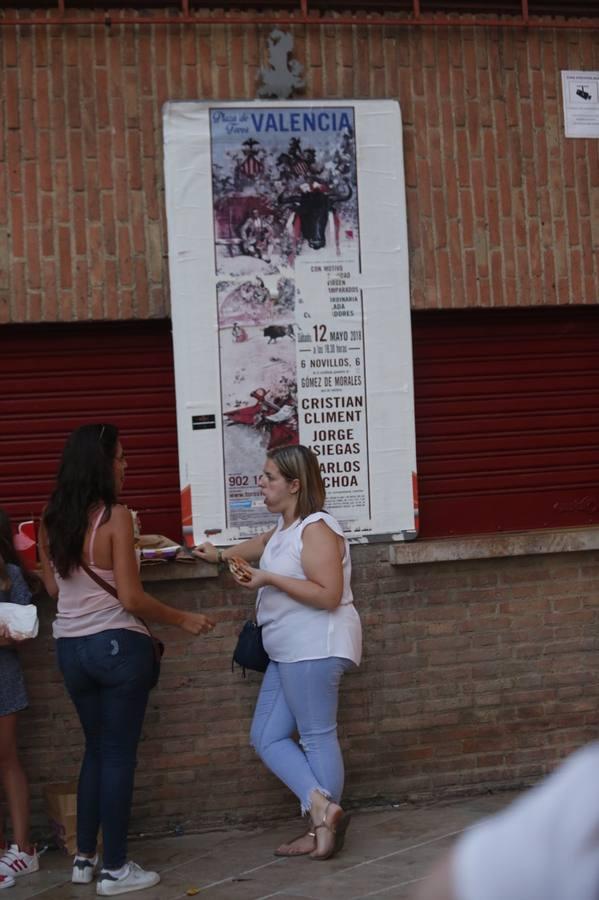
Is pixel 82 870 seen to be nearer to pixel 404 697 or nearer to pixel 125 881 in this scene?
pixel 125 881

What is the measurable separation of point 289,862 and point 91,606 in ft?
5.17

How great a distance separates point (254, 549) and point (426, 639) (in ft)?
3.88

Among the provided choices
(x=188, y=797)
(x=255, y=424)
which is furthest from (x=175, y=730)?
(x=255, y=424)

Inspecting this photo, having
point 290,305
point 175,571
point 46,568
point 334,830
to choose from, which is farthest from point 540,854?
point 290,305

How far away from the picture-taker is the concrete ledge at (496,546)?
6.62m

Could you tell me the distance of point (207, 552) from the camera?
20.6 ft

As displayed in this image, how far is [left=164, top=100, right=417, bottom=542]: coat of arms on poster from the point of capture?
646 cm

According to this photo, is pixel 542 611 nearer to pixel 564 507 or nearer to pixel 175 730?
pixel 564 507

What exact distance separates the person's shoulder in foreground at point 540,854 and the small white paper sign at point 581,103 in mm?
6050

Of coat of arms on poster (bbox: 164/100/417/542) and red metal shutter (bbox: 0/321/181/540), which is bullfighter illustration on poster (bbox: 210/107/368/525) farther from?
red metal shutter (bbox: 0/321/181/540)

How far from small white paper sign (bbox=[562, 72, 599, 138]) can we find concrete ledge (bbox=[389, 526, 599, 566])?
2244 millimetres

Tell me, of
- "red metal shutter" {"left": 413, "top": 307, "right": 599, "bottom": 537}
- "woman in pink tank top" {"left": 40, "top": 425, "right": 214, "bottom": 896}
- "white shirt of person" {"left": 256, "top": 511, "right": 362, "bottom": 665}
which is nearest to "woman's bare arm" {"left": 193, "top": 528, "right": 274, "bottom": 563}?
"white shirt of person" {"left": 256, "top": 511, "right": 362, "bottom": 665}

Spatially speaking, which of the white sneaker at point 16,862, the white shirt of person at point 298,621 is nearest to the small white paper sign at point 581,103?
the white shirt of person at point 298,621

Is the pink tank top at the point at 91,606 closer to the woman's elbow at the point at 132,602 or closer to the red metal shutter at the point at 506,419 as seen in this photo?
the woman's elbow at the point at 132,602
